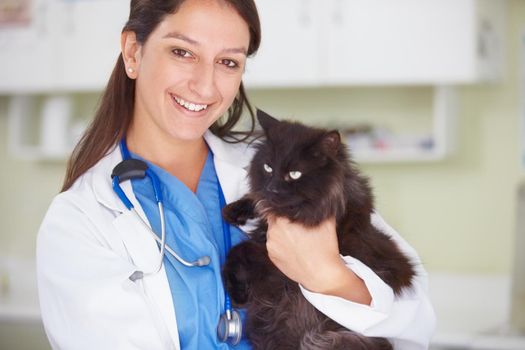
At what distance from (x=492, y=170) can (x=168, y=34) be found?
236cm

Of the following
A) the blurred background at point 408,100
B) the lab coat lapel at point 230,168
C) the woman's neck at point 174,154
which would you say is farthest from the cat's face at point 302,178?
the blurred background at point 408,100

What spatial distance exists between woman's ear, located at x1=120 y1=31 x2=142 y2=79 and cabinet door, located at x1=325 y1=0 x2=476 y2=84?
1815mm

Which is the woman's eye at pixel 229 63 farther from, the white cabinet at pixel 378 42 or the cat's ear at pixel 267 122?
the white cabinet at pixel 378 42

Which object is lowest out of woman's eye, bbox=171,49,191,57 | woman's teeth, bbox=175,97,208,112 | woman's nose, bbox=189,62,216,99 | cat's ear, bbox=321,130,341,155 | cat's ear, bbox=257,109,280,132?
cat's ear, bbox=321,130,341,155

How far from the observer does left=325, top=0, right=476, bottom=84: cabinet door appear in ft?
10.7

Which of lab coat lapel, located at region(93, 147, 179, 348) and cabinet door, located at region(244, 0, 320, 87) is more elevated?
cabinet door, located at region(244, 0, 320, 87)

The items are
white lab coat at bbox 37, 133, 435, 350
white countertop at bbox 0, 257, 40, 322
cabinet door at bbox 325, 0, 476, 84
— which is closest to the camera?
white lab coat at bbox 37, 133, 435, 350

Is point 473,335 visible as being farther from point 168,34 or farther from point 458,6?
point 168,34

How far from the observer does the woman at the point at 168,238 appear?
1.53 m

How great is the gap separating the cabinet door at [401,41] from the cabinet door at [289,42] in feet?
0.25

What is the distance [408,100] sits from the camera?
371 centimetres

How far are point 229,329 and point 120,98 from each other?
600 mm

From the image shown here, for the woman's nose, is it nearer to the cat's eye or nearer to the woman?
the woman

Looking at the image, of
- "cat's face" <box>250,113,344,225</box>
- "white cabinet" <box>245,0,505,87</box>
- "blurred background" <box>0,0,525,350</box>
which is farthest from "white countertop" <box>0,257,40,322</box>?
"cat's face" <box>250,113,344,225</box>
